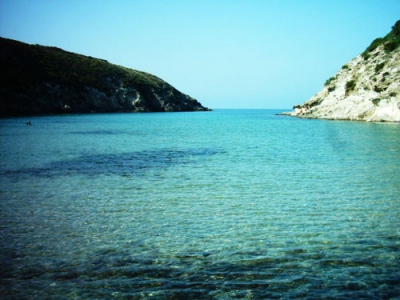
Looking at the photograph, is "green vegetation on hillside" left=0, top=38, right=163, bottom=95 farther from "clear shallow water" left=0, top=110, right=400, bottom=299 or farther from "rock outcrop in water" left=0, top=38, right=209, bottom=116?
"clear shallow water" left=0, top=110, right=400, bottom=299

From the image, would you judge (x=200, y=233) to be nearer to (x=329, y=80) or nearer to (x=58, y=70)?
(x=329, y=80)

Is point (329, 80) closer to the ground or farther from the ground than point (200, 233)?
farther from the ground

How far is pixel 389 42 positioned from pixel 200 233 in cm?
8764

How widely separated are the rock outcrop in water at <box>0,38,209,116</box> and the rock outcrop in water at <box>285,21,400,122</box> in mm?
83232

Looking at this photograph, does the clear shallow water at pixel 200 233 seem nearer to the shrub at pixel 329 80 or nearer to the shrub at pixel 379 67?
the shrub at pixel 379 67

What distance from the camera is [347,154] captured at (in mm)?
27656

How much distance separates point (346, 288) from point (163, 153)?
24.1 meters

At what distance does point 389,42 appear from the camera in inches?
3189

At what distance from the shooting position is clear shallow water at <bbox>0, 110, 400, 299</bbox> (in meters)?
7.20

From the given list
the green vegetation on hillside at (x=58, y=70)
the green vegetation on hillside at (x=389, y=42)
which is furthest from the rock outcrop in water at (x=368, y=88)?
the green vegetation on hillside at (x=58, y=70)

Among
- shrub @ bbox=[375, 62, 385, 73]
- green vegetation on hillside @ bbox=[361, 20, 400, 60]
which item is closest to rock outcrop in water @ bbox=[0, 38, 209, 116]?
shrub @ bbox=[375, 62, 385, 73]

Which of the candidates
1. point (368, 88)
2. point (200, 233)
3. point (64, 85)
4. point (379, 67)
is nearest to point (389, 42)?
point (379, 67)

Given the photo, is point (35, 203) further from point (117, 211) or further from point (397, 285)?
point (397, 285)

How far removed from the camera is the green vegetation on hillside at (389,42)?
261ft
